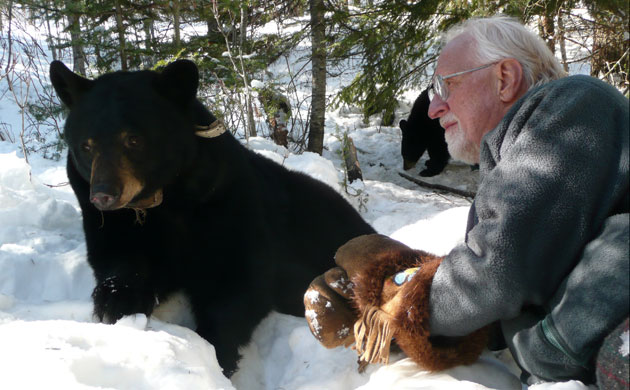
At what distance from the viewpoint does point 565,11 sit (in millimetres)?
6988

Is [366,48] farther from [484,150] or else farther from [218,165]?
[484,150]

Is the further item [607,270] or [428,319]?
[428,319]

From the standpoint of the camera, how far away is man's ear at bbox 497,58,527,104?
2113 mm

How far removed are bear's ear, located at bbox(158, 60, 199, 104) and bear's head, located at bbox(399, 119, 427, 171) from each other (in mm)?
7408

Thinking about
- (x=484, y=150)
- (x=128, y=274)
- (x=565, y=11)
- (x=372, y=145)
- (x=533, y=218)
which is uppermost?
(x=565, y=11)

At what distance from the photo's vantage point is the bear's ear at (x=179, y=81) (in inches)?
110

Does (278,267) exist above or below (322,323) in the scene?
below

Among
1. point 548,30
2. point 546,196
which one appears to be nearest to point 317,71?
point 548,30

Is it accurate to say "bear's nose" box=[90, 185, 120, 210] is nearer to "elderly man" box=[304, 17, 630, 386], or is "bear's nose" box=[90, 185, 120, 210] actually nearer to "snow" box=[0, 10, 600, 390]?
"snow" box=[0, 10, 600, 390]

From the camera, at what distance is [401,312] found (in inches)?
76.5

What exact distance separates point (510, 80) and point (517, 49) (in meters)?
0.14

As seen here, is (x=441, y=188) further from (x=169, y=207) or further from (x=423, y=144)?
(x=169, y=207)

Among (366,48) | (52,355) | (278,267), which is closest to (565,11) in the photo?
(366,48)

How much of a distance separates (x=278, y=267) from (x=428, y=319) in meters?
1.54
